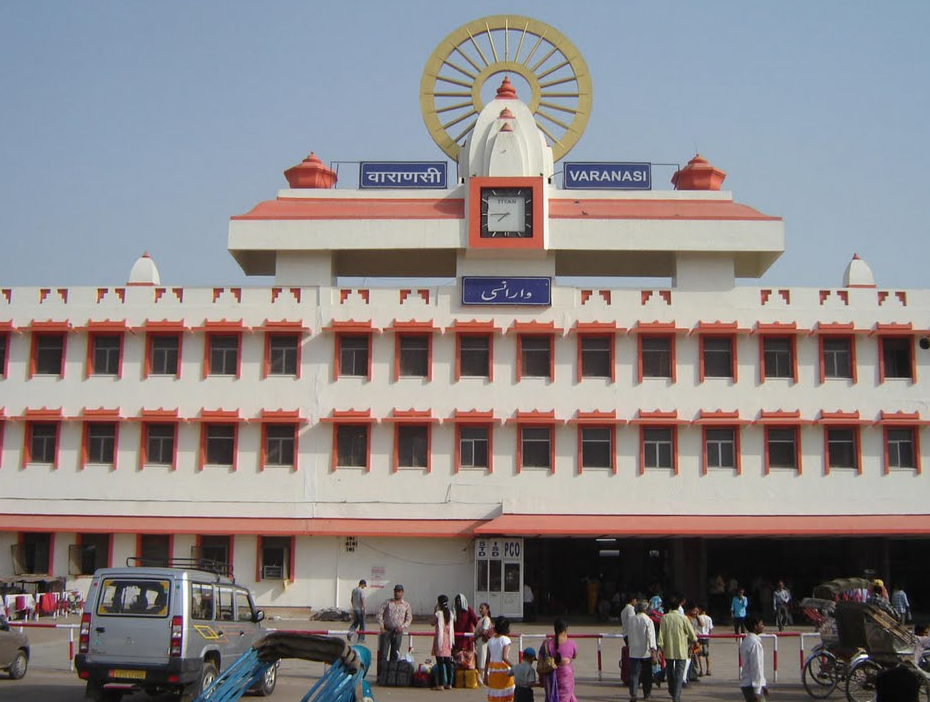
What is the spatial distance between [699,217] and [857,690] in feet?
62.9

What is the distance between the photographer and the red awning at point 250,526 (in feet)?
99.0

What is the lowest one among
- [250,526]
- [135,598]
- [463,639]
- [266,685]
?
[266,685]

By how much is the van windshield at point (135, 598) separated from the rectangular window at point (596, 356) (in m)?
19.1

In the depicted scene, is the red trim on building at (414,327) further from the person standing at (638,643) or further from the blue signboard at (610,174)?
the person standing at (638,643)

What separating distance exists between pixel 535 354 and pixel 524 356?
34 cm

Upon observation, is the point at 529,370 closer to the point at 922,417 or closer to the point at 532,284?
the point at 532,284

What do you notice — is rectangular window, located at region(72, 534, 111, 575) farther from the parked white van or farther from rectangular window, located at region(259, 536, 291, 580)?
the parked white van

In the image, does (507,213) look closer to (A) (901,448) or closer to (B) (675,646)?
(A) (901,448)

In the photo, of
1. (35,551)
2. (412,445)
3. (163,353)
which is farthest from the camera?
(163,353)

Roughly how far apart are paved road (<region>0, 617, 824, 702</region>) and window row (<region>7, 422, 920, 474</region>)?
8080 mm

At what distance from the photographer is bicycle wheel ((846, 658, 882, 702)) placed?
1535 cm

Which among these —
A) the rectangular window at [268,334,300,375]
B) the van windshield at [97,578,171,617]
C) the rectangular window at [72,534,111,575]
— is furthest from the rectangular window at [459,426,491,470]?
the van windshield at [97,578,171,617]

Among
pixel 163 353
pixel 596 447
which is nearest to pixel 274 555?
pixel 163 353

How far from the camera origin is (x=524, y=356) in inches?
1251
